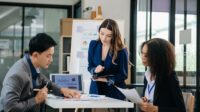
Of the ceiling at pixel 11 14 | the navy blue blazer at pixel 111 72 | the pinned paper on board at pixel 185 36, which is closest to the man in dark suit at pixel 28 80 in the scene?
the navy blue blazer at pixel 111 72

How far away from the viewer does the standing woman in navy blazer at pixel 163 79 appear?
251 cm

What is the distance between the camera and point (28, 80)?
2.45m

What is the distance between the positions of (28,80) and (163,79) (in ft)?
2.94

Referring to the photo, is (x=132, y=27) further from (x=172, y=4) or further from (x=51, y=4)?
(x=51, y=4)

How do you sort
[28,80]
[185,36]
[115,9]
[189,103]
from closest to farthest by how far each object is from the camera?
[28,80], [189,103], [185,36], [115,9]

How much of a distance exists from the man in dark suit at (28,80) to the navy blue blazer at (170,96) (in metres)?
0.77

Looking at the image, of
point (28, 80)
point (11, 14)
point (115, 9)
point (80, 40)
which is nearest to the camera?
point (28, 80)

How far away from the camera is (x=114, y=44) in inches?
142

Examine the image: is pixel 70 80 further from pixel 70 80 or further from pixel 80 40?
pixel 80 40

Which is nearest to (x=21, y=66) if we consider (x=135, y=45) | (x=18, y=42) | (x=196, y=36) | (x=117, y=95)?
(x=117, y=95)

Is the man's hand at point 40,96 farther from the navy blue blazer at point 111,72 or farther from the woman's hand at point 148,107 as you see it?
the navy blue blazer at point 111,72

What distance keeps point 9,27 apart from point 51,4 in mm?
996

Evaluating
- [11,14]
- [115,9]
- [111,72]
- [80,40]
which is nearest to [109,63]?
[111,72]

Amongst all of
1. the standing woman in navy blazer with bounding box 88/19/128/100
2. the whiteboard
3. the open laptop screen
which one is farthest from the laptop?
the whiteboard
